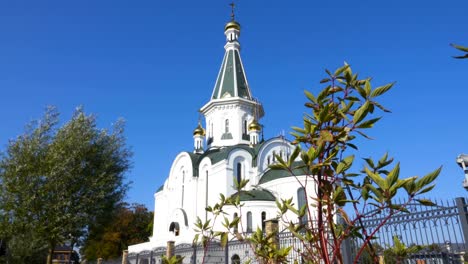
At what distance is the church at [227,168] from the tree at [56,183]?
1094 cm

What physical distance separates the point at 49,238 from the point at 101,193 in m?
2.67

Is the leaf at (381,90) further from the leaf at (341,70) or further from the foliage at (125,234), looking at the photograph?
the foliage at (125,234)

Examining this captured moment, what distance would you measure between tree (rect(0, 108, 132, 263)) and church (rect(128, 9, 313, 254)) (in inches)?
431

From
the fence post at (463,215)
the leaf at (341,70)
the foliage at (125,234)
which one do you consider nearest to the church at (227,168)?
the foliage at (125,234)

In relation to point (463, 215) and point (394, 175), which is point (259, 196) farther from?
point (394, 175)

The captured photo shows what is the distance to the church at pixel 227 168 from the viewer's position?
25.5 meters

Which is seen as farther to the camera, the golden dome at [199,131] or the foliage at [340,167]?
the golden dome at [199,131]

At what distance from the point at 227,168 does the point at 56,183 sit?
1485 centimetres

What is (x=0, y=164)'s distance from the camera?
1494 centimetres

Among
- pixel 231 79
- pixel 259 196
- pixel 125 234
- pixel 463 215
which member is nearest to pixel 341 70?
pixel 463 215

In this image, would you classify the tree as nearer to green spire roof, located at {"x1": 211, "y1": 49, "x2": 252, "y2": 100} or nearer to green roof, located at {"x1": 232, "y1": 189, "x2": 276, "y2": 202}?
green roof, located at {"x1": 232, "y1": 189, "x2": 276, "y2": 202}

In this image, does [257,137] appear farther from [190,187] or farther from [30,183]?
[30,183]

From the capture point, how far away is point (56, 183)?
14.5m

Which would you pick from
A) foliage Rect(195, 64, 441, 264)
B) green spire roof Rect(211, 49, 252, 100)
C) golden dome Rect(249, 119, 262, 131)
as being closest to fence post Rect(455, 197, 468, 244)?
foliage Rect(195, 64, 441, 264)
